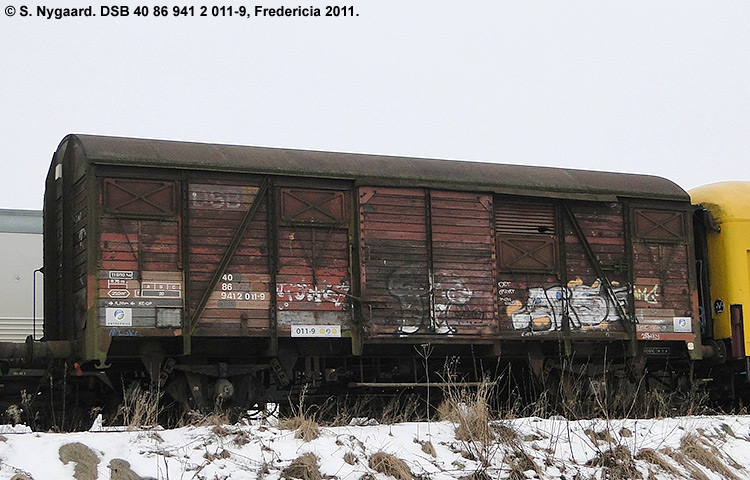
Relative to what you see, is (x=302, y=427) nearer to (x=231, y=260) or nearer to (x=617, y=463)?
(x=617, y=463)

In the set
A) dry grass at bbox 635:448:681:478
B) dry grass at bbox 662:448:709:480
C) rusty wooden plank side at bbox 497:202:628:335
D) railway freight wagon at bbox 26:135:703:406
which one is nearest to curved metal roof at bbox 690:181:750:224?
railway freight wagon at bbox 26:135:703:406

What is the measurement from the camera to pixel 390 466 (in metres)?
9.03

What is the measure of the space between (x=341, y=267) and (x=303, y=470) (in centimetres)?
453

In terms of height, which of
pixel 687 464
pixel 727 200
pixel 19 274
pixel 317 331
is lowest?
pixel 687 464

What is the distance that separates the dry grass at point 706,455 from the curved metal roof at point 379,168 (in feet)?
15.1

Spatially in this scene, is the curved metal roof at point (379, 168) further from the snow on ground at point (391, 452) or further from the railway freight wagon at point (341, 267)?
→ the snow on ground at point (391, 452)

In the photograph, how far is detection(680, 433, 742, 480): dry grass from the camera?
33.6 ft

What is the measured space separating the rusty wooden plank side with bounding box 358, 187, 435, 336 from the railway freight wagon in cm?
2

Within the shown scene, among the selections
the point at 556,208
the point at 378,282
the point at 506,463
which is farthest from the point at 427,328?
the point at 506,463

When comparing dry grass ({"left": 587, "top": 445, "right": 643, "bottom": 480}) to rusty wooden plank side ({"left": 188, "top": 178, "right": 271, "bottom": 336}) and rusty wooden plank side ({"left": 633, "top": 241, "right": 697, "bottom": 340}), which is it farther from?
rusty wooden plank side ({"left": 633, "top": 241, "right": 697, "bottom": 340})

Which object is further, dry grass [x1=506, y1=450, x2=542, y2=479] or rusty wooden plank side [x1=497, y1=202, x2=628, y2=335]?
rusty wooden plank side [x1=497, y1=202, x2=628, y2=335]

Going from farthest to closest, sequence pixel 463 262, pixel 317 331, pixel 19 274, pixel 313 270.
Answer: pixel 19 274
pixel 463 262
pixel 313 270
pixel 317 331

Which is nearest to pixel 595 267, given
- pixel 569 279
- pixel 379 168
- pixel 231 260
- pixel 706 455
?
pixel 569 279

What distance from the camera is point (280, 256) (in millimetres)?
12688
